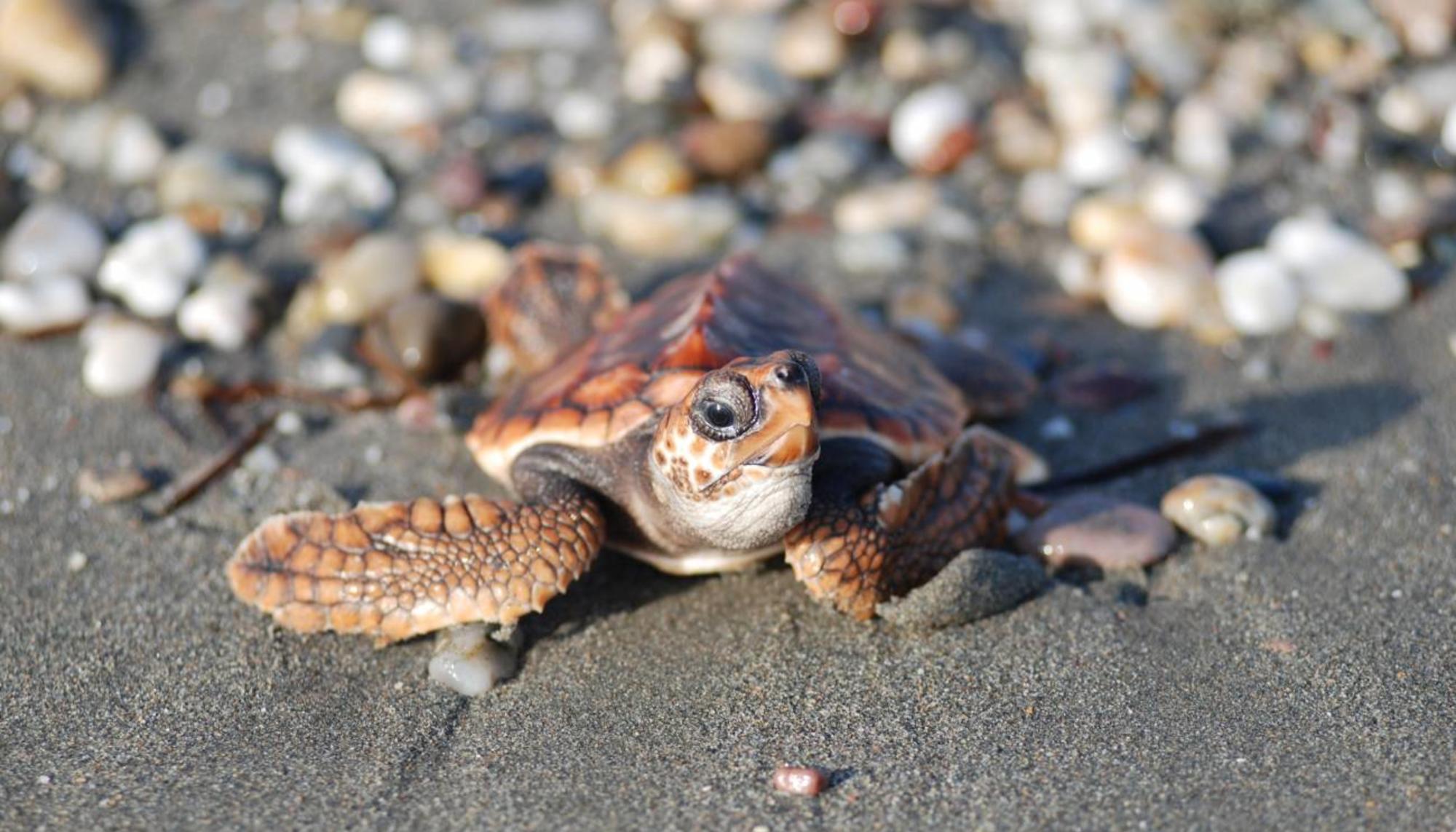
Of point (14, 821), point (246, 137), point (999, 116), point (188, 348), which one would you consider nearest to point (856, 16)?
point (999, 116)

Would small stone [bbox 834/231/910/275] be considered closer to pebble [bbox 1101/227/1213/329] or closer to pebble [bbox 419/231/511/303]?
pebble [bbox 1101/227/1213/329]

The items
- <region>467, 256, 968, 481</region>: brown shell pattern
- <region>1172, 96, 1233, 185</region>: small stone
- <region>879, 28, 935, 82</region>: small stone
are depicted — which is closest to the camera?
<region>467, 256, 968, 481</region>: brown shell pattern

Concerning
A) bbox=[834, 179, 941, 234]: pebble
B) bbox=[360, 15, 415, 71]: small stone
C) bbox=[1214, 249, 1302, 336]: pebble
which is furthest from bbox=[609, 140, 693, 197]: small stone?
bbox=[1214, 249, 1302, 336]: pebble

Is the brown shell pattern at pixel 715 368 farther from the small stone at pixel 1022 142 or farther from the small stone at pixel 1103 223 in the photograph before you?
the small stone at pixel 1022 142

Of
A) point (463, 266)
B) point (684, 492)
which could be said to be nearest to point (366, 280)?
point (463, 266)

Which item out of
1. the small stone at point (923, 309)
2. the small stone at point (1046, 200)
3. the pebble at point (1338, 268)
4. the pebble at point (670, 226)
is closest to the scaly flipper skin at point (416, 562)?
the small stone at point (923, 309)

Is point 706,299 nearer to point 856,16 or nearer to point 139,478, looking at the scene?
point 139,478
